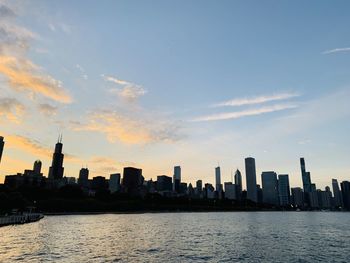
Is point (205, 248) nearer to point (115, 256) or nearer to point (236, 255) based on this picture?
point (236, 255)

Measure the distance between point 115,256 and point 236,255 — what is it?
75.2 feet

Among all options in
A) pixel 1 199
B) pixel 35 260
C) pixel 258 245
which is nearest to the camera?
pixel 35 260

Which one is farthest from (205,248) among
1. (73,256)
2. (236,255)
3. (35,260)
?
(35,260)

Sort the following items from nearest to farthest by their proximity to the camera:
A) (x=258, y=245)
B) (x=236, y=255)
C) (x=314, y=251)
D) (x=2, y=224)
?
(x=236, y=255), (x=314, y=251), (x=258, y=245), (x=2, y=224)

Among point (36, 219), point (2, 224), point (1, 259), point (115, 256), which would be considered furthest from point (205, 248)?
point (36, 219)

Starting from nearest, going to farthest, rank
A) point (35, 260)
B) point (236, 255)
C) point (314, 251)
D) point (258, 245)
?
point (35, 260) → point (236, 255) → point (314, 251) → point (258, 245)

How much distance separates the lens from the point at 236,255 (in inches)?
2354

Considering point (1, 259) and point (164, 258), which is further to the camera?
point (164, 258)

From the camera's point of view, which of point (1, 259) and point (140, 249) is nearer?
point (1, 259)

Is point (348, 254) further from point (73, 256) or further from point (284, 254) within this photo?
point (73, 256)

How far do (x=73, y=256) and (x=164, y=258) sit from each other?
16.4 m

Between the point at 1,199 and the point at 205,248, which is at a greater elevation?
the point at 1,199

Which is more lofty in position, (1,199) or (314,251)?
(1,199)

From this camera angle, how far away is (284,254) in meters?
61.3
